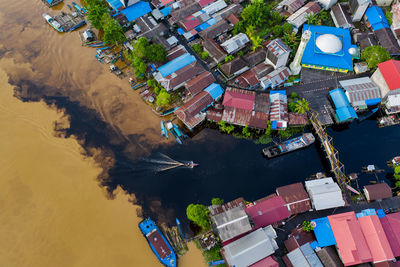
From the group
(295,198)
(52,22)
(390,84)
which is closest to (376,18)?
(390,84)

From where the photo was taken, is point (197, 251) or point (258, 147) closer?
point (197, 251)

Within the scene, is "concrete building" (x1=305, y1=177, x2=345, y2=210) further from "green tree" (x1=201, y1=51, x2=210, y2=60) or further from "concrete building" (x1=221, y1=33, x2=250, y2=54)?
"green tree" (x1=201, y1=51, x2=210, y2=60)

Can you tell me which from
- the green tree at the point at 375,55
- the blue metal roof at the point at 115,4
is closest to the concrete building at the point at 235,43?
the green tree at the point at 375,55

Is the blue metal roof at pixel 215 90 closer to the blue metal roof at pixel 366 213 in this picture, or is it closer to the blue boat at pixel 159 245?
the blue boat at pixel 159 245

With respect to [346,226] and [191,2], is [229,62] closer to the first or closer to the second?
[191,2]

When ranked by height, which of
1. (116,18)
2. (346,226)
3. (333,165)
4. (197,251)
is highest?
(116,18)

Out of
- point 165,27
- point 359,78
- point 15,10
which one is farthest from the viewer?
point 15,10

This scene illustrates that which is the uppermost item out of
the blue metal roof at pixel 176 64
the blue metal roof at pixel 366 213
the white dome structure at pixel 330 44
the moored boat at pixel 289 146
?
the blue metal roof at pixel 176 64

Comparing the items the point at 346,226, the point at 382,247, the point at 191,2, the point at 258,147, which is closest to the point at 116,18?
the point at 191,2
